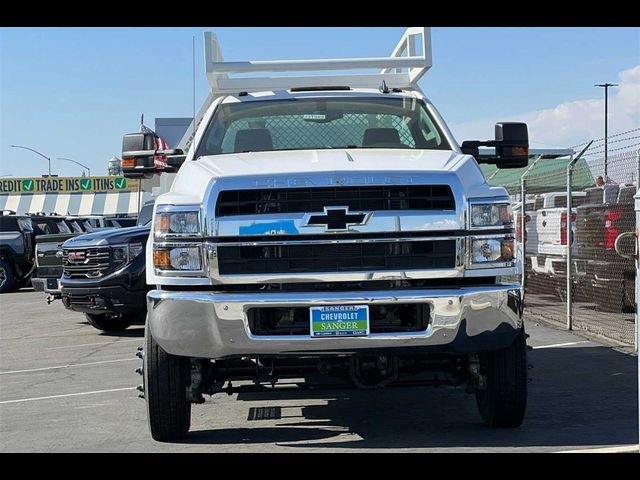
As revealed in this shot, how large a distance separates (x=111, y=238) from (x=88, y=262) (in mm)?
435

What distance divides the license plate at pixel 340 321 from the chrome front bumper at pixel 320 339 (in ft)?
0.11

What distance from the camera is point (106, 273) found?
13109mm

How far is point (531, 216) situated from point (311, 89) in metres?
8.50

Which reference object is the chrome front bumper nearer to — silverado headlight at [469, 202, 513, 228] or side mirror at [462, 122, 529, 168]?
silverado headlight at [469, 202, 513, 228]

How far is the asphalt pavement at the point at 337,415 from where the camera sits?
20.5 feet

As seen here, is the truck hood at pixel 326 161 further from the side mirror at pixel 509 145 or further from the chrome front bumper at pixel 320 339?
the chrome front bumper at pixel 320 339

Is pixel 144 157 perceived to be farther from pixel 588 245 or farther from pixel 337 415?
pixel 588 245

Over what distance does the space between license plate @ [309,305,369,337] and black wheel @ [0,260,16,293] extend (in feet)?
69.6

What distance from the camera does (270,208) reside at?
5.94 m

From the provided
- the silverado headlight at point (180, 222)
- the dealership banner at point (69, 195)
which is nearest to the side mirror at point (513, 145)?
the silverado headlight at point (180, 222)

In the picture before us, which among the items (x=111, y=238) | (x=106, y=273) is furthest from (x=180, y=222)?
(x=111, y=238)

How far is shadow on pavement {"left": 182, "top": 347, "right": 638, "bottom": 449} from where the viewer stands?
20.6 ft

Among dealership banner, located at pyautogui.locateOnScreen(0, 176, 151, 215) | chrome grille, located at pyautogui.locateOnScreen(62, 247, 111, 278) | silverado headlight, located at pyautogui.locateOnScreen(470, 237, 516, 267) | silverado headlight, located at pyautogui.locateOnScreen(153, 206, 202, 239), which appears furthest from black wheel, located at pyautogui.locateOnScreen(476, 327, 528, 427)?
dealership banner, located at pyautogui.locateOnScreen(0, 176, 151, 215)

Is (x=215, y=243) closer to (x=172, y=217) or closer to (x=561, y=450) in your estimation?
(x=172, y=217)
